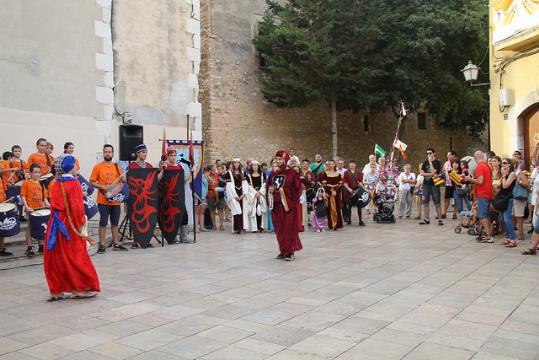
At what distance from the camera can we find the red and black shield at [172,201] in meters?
9.96

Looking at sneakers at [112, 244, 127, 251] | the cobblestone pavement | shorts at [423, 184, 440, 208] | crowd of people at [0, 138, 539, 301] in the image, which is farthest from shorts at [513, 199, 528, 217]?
sneakers at [112, 244, 127, 251]

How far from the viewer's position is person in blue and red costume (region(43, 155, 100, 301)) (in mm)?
5750

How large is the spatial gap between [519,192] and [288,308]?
6094 mm

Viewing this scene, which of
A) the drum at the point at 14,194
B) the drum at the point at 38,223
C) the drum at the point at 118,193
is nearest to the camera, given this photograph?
the drum at the point at 38,223

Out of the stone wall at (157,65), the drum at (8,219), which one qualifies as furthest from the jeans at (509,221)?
the drum at (8,219)

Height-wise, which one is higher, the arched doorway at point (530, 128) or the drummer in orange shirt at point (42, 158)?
the arched doorway at point (530, 128)

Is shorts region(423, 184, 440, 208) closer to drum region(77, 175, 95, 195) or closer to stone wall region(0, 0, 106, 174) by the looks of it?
stone wall region(0, 0, 106, 174)

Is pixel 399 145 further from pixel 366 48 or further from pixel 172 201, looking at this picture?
pixel 366 48

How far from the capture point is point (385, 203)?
13.4 meters

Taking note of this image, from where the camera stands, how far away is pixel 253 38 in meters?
24.5

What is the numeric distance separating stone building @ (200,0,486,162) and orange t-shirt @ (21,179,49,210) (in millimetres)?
15549

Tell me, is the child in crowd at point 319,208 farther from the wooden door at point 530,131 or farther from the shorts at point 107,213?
the wooden door at point 530,131

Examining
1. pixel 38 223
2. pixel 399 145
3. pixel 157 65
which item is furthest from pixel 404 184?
pixel 38 223

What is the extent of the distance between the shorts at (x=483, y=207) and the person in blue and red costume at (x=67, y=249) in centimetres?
689
